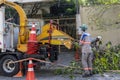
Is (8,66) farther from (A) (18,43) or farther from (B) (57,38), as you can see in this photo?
(B) (57,38)

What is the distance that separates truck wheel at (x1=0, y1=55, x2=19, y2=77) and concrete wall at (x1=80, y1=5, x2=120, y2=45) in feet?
17.9

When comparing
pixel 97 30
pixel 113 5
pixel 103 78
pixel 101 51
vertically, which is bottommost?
pixel 103 78

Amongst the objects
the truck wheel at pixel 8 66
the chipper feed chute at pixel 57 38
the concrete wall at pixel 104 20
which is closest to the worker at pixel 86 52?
the chipper feed chute at pixel 57 38

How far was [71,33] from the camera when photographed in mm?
24969

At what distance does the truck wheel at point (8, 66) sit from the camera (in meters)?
13.8

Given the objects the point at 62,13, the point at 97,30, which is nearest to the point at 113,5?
the point at 97,30

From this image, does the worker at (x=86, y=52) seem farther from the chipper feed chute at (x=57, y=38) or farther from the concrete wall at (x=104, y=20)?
the concrete wall at (x=104, y=20)

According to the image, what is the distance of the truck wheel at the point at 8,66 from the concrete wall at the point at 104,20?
5452 millimetres

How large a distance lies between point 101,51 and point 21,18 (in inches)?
146

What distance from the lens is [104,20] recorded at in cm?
1788

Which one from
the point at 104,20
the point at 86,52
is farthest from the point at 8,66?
the point at 104,20

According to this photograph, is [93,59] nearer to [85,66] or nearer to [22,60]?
[85,66]

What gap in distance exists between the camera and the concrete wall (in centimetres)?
1769

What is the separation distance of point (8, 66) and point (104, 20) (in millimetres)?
Answer: 6220
